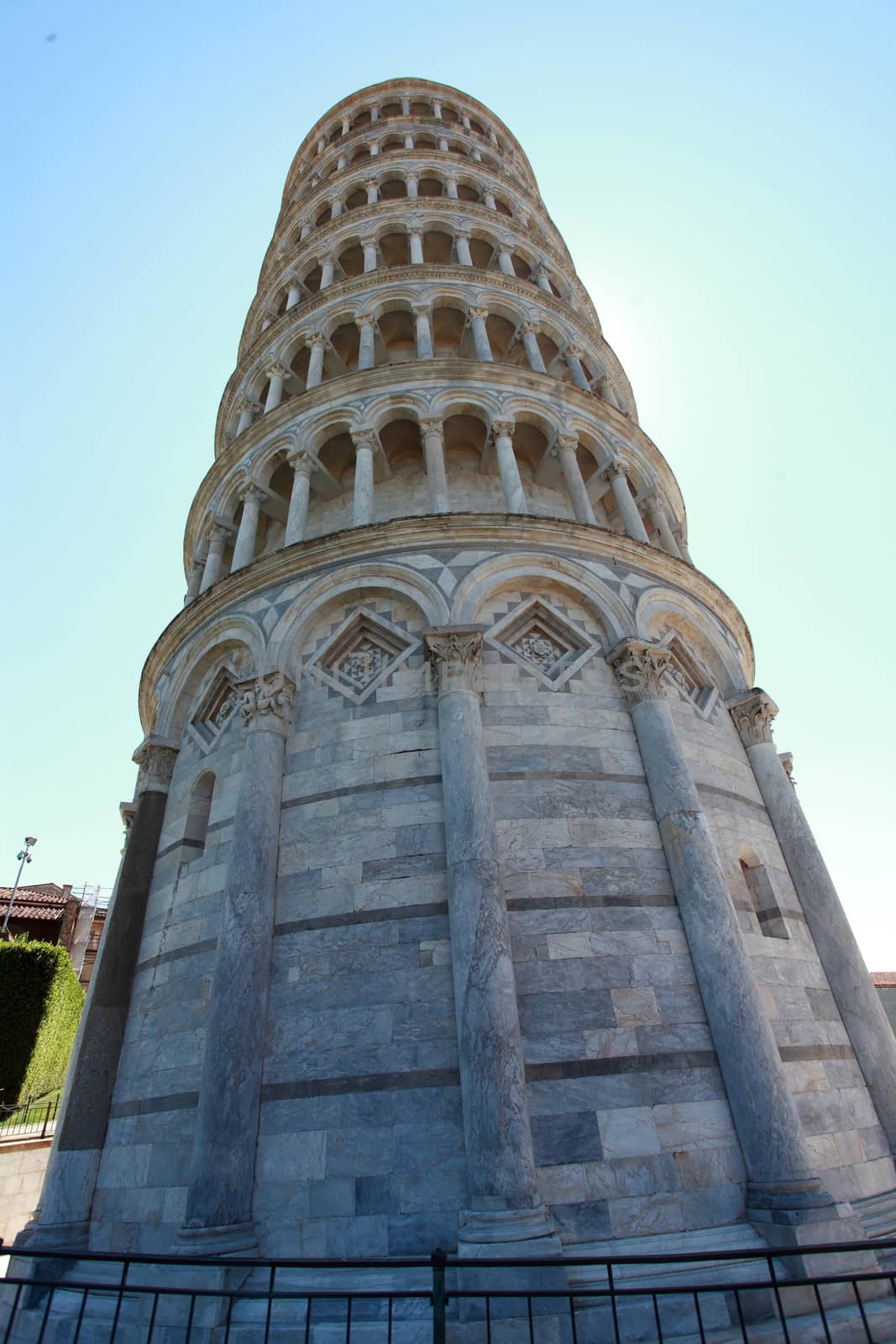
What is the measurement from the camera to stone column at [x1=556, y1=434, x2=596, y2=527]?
1204 centimetres

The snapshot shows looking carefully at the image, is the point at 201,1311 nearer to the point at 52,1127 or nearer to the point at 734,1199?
the point at 734,1199

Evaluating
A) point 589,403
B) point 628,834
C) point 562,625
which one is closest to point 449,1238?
point 628,834

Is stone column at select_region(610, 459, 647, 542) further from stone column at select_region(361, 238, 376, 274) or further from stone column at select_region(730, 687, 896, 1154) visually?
stone column at select_region(361, 238, 376, 274)

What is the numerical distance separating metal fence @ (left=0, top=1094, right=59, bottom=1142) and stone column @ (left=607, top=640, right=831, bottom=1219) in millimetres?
12438

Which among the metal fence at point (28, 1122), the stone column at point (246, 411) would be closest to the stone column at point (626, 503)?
the stone column at point (246, 411)

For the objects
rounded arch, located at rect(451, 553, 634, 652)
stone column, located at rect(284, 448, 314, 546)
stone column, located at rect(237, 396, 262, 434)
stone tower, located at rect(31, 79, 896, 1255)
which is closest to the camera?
stone tower, located at rect(31, 79, 896, 1255)

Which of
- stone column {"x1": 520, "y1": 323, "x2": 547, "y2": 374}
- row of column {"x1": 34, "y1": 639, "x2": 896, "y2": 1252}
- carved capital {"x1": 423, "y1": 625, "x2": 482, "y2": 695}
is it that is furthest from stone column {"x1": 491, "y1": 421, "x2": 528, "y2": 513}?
row of column {"x1": 34, "y1": 639, "x2": 896, "y2": 1252}

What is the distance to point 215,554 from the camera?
13727 mm

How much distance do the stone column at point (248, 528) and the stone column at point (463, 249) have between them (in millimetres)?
7738

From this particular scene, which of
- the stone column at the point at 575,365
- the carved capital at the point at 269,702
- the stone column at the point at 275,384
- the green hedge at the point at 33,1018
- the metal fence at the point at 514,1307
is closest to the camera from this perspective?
the metal fence at the point at 514,1307

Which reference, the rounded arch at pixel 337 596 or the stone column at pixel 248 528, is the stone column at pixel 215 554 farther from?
the rounded arch at pixel 337 596

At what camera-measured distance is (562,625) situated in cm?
1020

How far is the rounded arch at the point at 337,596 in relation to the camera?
9.78 m

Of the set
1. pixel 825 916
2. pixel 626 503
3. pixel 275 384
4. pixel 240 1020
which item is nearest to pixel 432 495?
pixel 626 503
